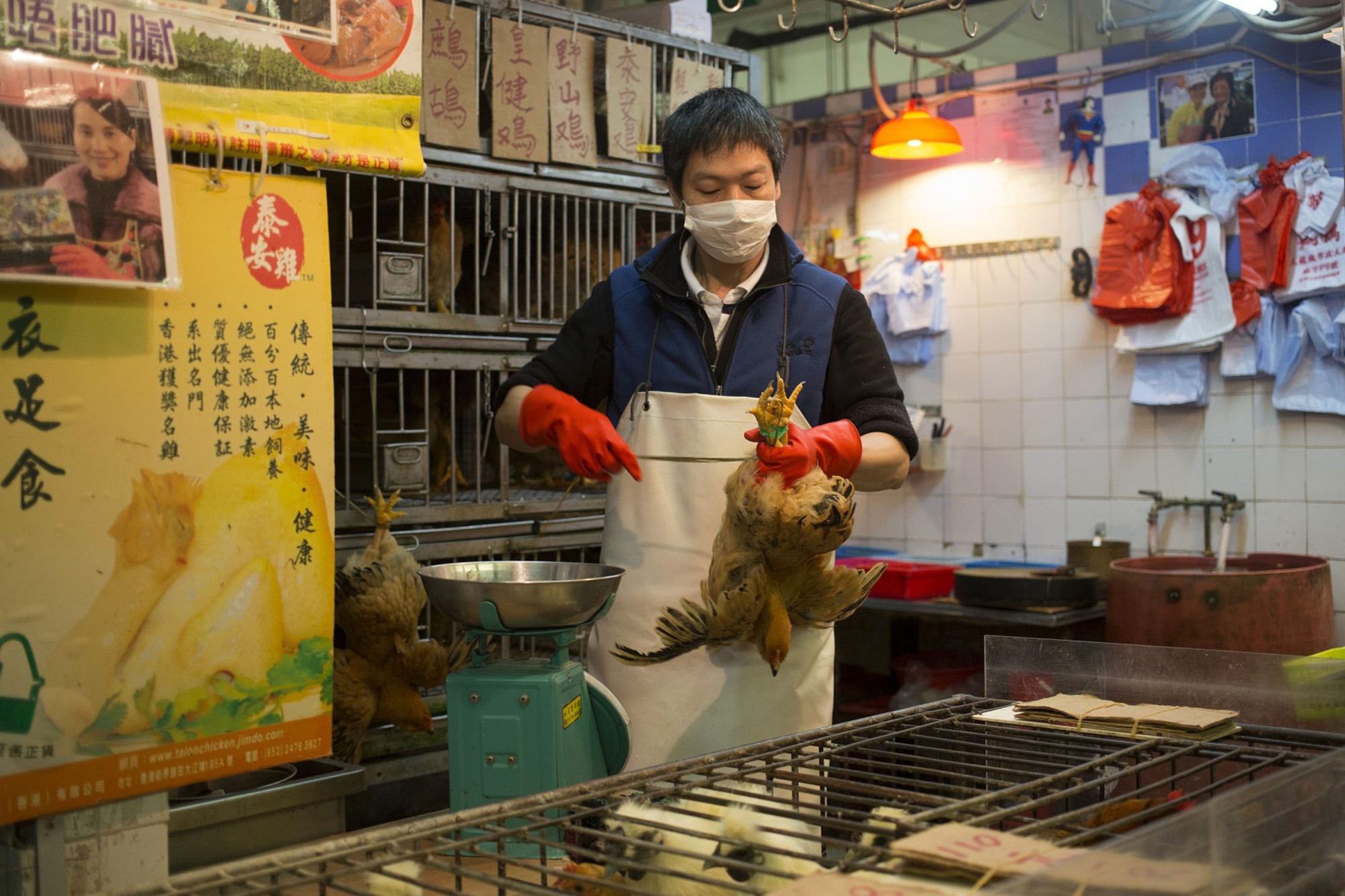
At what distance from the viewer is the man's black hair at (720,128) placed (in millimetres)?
2455

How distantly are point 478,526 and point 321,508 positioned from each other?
1.43 metres

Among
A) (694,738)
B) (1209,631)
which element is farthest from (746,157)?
(1209,631)

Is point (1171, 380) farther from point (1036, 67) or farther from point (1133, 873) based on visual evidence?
point (1133, 873)

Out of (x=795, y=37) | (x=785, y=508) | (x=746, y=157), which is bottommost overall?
(x=785, y=508)

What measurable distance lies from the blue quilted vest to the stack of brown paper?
2.69 ft

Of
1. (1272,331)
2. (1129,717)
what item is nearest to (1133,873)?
(1129,717)

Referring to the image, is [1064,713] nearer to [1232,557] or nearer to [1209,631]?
[1209,631]

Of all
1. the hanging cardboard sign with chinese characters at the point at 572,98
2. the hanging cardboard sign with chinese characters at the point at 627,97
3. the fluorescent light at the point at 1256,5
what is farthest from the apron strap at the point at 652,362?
the fluorescent light at the point at 1256,5

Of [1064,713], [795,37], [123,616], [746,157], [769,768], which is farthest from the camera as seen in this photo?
[795,37]

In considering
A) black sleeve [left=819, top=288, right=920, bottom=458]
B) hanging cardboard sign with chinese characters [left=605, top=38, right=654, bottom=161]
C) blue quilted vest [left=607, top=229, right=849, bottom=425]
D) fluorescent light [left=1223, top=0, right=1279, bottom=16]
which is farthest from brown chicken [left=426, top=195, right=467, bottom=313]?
fluorescent light [left=1223, top=0, right=1279, bottom=16]

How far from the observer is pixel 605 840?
143 cm

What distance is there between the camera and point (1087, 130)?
5.72 metres

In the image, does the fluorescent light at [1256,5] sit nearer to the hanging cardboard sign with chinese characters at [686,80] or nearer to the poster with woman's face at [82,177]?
the hanging cardboard sign with chinese characters at [686,80]

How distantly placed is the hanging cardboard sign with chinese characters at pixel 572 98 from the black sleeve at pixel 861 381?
1.47m
